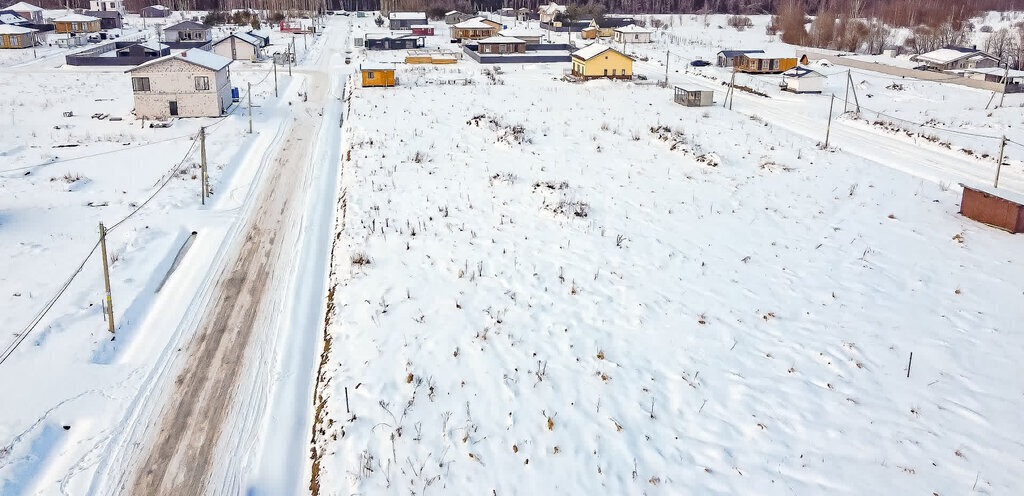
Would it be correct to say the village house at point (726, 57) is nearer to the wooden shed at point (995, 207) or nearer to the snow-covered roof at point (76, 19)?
the wooden shed at point (995, 207)

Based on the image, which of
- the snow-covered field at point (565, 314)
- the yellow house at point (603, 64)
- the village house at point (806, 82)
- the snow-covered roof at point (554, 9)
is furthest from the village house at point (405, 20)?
the snow-covered field at point (565, 314)

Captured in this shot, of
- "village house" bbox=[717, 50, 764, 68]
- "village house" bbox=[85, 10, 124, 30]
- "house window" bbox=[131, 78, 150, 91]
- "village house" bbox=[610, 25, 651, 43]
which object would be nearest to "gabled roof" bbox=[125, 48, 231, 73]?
"house window" bbox=[131, 78, 150, 91]

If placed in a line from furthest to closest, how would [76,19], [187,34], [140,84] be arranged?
[76,19], [187,34], [140,84]

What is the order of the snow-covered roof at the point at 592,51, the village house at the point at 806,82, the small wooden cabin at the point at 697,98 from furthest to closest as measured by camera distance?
1. the snow-covered roof at the point at 592,51
2. the village house at the point at 806,82
3. the small wooden cabin at the point at 697,98

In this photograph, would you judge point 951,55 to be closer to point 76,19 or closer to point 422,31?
point 422,31

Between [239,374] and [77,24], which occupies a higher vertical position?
[77,24]

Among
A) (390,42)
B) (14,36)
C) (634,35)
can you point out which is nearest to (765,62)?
(634,35)

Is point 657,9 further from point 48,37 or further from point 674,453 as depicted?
point 674,453
